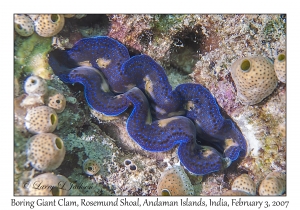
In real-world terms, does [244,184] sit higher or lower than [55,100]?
lower

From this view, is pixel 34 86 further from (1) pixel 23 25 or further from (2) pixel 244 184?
(2) pixel 244 184

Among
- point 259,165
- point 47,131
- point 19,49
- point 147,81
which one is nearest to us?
point 47,131

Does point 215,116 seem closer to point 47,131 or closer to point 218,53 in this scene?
point 218,53

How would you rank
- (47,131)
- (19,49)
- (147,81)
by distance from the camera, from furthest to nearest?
(147,81) < (19,49) < (47,131)

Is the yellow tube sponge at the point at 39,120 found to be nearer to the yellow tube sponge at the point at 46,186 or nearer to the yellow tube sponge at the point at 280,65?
the yellow tube sponge at the point at 46,186

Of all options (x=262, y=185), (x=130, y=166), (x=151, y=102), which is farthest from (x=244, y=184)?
(x=151, y=102)

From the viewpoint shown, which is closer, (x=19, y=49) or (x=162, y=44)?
(x=19, y=49)

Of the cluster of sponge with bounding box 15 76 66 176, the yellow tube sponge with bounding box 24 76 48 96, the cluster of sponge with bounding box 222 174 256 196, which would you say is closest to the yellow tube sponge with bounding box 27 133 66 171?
the cluster of sponge with bounding box 15 76 66 176
